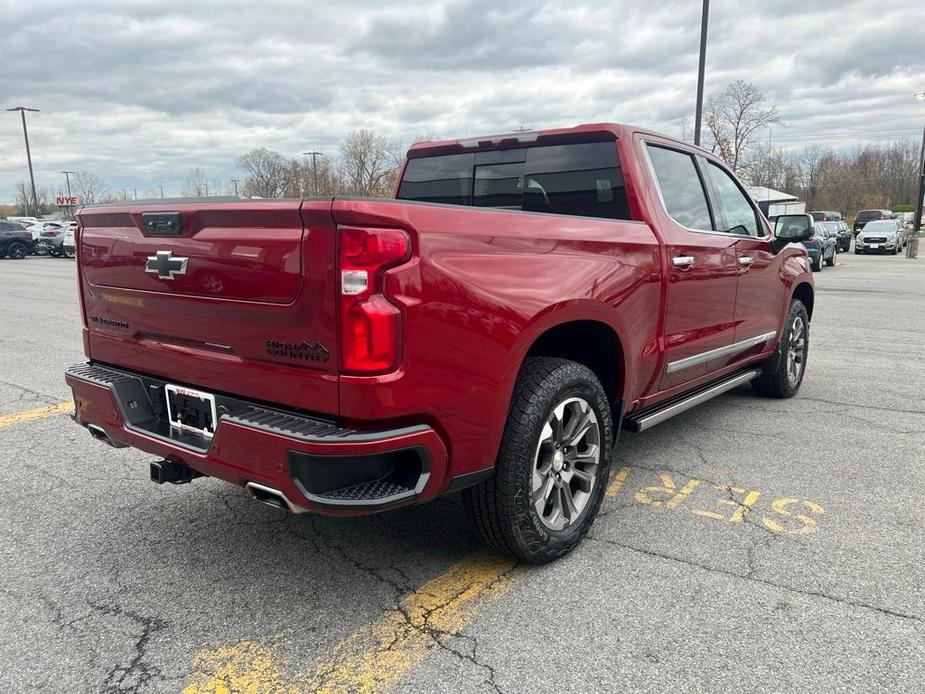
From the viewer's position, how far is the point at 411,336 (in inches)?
92.2

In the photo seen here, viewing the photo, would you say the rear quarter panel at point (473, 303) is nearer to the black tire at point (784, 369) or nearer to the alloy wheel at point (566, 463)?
the alloy wheel at point (566, 463)

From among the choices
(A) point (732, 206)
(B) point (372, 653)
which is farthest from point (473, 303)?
(A) point (732, 206)

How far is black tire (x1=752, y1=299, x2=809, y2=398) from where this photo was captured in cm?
562

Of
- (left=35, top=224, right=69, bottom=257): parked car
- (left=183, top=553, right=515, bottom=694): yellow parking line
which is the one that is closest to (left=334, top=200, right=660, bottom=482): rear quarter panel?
(left=183, top=553, right=515, bottom=694): yellow parking line

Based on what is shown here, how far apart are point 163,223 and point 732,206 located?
3681 millimetres

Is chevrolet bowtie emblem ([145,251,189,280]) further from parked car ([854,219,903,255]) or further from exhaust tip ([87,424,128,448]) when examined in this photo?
parked car ([854,219,903,255])

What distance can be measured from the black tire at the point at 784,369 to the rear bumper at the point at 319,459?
4.01 m

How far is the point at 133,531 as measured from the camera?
3.46 m

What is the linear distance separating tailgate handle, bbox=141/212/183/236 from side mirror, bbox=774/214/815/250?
419 cm

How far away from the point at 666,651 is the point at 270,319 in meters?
1.78

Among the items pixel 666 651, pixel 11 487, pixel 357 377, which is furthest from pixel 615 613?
pixel 11 487

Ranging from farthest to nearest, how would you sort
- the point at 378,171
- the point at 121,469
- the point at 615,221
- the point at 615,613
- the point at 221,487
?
the point at 378,171 → the point at 121,469 → the point at 221,487 → the point at 615,221 → the point at 615,613

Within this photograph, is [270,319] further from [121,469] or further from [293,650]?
[121,469]

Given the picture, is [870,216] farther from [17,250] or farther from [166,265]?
[166,265]
